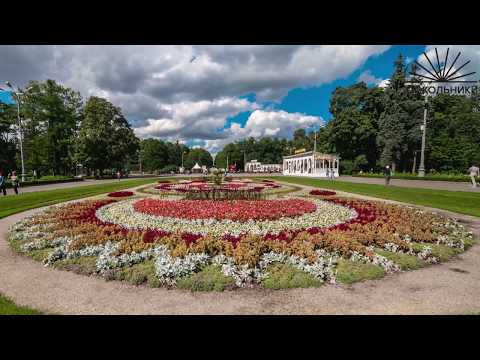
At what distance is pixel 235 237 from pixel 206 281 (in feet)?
7.73

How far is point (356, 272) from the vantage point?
14.4 ft

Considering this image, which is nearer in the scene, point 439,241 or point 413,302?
point 413,302

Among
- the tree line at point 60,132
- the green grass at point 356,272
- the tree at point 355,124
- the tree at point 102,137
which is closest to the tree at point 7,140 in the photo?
the tree line at point 60,132

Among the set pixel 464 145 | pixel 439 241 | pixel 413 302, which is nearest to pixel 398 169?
pixel 464 145

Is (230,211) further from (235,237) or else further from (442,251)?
(442,251)

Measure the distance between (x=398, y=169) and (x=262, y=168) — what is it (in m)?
55.5

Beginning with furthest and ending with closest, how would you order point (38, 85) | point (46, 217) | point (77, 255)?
point (38, 85)
point (46, 217)
point (77, 255)

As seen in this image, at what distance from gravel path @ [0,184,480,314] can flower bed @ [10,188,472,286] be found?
1.35 ft

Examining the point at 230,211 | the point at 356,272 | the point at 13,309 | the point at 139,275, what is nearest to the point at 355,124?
the point at 230,211

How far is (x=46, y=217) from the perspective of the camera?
9.07m

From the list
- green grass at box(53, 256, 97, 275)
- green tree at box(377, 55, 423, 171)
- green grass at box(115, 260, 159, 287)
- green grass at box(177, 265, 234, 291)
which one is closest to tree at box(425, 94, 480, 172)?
green tree at box(377, 55, 423, 171)

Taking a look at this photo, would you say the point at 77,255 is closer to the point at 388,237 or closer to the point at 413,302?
the point at 413,302

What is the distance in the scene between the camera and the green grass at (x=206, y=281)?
3.87 meters
